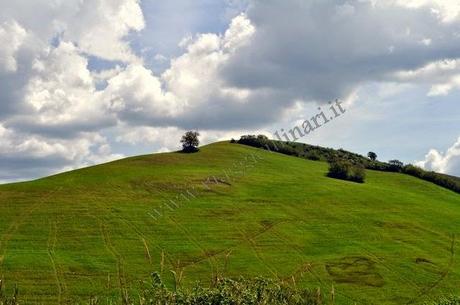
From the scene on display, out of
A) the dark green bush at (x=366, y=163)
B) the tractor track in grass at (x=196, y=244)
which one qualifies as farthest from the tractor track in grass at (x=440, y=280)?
the dark green bush at (x=366, y=163)

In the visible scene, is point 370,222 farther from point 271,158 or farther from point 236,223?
point 271,158

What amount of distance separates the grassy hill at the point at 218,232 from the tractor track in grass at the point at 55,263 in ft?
0.76

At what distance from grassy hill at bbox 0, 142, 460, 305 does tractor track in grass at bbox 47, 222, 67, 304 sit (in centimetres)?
23

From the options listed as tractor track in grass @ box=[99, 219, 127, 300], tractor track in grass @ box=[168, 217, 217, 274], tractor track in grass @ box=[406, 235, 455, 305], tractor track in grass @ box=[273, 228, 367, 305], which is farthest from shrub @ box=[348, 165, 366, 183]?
tractor track in grass @ box=[99, 219, 127, 300]

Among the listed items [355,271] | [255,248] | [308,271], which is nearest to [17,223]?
[255,248]

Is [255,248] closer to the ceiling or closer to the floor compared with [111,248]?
closer to the floor

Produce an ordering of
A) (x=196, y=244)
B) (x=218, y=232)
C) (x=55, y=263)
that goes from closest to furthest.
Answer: (x=55, y=263) → (x=196, y=244) → (x=218, y=232)

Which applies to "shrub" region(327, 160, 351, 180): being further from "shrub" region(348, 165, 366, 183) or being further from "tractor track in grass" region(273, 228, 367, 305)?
"tractor track in grass" region(273, 228, 367, 305)

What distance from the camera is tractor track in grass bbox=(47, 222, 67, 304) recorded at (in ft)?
209

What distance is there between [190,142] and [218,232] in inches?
2710

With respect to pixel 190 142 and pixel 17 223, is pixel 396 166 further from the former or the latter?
pixel 17 223

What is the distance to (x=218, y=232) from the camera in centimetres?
8788

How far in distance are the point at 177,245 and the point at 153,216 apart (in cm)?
1334

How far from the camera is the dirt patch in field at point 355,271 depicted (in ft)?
242
